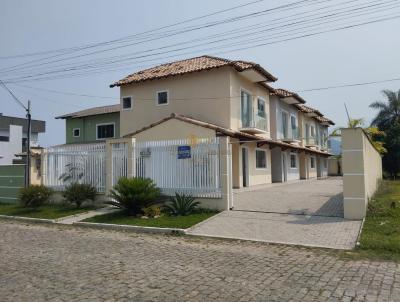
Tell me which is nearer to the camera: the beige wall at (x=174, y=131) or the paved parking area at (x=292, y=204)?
the paved parking area at (x=292, y=204)

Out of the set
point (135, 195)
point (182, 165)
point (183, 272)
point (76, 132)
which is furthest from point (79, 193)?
point (76, 132)

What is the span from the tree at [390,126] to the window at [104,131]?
97.1 feet

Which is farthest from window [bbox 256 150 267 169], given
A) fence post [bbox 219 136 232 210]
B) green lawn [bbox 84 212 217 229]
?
green lawn [bbox 84 212 217 229]

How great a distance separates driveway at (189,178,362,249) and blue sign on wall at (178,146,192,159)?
2.43m

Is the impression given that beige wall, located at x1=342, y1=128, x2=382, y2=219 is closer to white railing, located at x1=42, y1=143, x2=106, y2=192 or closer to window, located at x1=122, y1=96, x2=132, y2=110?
white railing, located at x1=42, y1=143, x2=106, y2=192

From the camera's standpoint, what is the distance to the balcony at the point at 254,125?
23208mm

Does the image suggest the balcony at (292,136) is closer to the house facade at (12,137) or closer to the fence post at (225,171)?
the fence post at (225,171)

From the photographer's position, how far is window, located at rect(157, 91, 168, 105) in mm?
24094

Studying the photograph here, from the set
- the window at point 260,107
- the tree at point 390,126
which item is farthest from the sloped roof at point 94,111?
the tree at point 390,126

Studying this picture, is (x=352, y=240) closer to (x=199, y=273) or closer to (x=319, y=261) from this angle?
(x=319, y=261)

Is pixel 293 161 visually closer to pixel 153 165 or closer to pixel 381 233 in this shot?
pixel 153 165

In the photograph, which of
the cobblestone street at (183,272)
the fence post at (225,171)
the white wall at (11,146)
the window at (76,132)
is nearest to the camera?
the cobblestone street at (183,272)

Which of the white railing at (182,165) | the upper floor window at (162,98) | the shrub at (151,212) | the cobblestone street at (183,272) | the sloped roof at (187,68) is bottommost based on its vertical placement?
the cobblestone street at (183,272)

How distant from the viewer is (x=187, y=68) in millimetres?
23547
